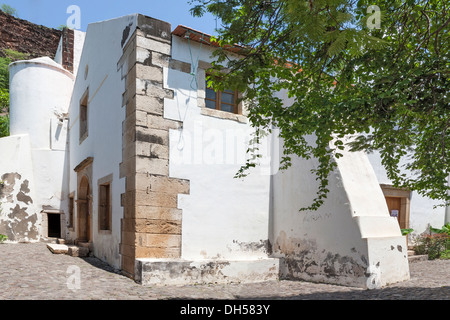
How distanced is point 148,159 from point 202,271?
6.70 feet

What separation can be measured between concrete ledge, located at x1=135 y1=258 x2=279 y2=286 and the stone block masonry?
30 cm

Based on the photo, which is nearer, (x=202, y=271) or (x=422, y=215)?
(x=202, y=271)

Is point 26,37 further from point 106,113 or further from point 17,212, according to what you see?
point 106,113

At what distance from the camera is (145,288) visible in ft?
15.9

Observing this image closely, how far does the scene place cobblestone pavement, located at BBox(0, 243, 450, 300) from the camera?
4277 millimetres

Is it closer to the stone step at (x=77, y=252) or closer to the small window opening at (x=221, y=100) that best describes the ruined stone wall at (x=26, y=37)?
the stone step at (x=77, y=252)

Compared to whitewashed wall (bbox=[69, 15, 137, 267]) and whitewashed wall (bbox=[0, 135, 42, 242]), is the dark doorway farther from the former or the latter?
whitewashed wall (bbox=[69, 15, 137, 267])

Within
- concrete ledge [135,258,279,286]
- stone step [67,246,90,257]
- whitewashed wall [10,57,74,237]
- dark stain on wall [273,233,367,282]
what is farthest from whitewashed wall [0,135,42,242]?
dark stain on wall [273,233,367,282]

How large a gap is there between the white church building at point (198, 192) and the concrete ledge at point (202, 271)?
0.02m

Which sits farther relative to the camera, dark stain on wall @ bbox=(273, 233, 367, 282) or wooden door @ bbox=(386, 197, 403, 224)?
wooden door @ bbox=(386, 197, 403, 224)

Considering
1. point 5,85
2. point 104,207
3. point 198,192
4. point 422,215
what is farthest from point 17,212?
point 422,215

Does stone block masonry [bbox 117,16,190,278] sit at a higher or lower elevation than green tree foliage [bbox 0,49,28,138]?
lower

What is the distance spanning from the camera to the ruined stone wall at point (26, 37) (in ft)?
78.6

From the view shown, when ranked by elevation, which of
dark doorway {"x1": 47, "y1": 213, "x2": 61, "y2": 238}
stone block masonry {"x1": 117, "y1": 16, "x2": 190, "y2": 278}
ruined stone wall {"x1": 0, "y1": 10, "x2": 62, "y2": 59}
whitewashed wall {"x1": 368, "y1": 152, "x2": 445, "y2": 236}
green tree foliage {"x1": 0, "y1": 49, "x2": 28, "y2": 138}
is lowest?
dark doorway {"x1": 47, "y1": 213, "x2": 61, "y2": 238}
